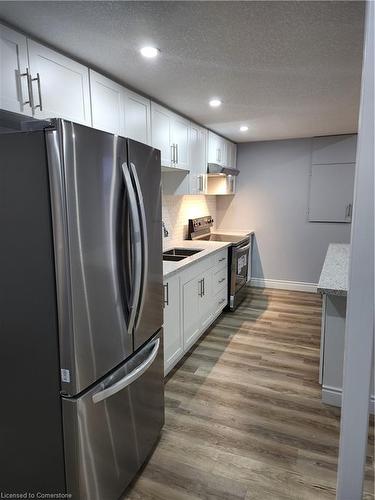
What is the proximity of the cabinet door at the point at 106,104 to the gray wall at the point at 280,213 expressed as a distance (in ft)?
10.9

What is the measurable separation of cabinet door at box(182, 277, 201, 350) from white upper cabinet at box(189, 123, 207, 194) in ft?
3.98

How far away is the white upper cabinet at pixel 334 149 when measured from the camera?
4.56 meters

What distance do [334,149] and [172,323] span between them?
3.71m

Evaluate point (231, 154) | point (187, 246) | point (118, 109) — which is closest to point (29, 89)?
point (118, 109)

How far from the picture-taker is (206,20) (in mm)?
1503

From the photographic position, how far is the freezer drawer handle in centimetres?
139

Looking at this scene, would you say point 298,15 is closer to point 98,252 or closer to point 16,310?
point 98,252

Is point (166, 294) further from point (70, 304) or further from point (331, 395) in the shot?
point (331, 395)

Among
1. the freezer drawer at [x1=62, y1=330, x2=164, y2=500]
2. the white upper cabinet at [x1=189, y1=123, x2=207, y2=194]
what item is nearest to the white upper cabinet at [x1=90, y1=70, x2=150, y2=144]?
the white upper cabinet at [x1=189, y1=123, x2=207, y2=194]

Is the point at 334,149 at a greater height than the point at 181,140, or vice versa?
the point at 334,149

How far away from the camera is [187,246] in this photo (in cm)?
379

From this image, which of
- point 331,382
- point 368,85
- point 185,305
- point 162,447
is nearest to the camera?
point 368,85

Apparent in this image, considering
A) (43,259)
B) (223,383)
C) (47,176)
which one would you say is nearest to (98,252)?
(43,259)

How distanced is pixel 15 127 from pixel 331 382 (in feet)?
8.85
